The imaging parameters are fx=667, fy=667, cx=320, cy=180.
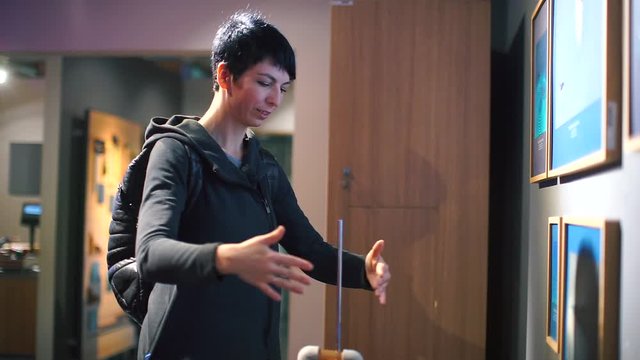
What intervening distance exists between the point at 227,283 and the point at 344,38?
66.1 inches

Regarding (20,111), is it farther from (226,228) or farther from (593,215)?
(593,215)

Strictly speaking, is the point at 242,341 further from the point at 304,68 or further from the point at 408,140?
the point at 304,68

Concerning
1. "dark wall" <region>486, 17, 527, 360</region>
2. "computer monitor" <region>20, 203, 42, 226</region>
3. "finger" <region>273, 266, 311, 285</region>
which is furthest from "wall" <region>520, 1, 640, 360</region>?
"computer monitor" <region>20, 203, 42, 226</region>

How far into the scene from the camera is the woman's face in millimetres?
1401

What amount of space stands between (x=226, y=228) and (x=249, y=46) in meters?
0.39

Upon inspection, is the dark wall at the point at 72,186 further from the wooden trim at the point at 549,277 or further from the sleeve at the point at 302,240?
the wooden trim at the point at 549,277

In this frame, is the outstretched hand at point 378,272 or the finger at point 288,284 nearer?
the finger at point 288,284

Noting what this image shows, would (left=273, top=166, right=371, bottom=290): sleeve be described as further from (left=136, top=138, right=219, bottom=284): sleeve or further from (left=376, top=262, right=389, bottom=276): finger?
(left=136, top=138, right=219, bottom=284): sleeve

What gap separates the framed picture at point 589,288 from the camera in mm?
1184

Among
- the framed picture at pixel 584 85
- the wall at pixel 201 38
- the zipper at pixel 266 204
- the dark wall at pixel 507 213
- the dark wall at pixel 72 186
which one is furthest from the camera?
the dark wall at pixel 72 186

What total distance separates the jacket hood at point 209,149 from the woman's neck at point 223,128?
3cm

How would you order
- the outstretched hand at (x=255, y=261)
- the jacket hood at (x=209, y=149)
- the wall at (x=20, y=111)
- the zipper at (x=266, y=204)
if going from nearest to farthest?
the outstretched hand at (x=255, y=261) → the jacket hood at (x=209, y=149) → the zipper at (x=266, y=204) → the wall at (x=20, y=111)

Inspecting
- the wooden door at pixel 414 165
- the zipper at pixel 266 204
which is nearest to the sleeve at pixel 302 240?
the zipper at pixel 266 204

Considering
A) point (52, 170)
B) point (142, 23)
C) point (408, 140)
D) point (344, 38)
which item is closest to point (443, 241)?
point (408, 140)
